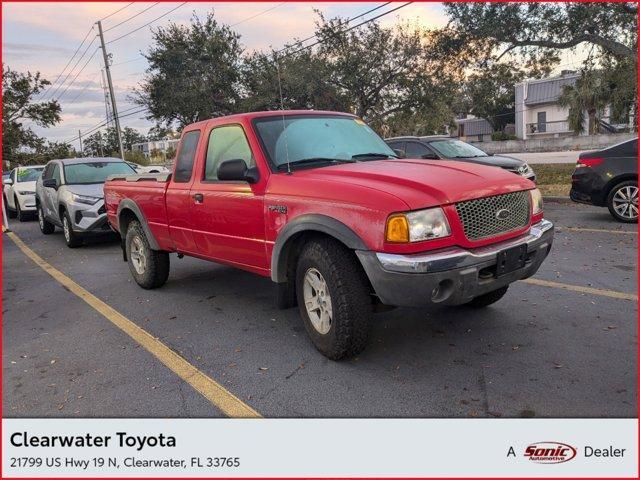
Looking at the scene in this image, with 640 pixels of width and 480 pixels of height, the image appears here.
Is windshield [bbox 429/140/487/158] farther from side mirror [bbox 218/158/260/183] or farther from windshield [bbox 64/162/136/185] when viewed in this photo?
side mirror [bbox 218/158/260/183]

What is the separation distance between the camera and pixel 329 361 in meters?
3.79

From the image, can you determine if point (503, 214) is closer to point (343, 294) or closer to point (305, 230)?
point (343, 294)

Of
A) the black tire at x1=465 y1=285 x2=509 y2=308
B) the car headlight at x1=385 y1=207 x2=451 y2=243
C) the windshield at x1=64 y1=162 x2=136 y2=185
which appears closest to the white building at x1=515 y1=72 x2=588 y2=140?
the windshield at x1=64 y1=162 x2=136 y2=185

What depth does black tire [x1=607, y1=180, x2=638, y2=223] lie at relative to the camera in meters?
8.30

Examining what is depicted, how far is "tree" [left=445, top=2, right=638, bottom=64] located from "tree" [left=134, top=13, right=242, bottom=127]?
44.5 ft

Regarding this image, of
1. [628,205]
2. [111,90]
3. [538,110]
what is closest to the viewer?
[628,205]

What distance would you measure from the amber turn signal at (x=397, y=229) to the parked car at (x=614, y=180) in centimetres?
690

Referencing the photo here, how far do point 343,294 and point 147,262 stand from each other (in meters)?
3.38

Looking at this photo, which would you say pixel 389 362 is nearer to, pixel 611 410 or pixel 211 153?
pixel 611 410

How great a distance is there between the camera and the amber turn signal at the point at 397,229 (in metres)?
3.16

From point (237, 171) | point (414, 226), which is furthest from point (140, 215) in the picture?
point (414, 226)

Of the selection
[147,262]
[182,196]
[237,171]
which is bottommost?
[147,262]

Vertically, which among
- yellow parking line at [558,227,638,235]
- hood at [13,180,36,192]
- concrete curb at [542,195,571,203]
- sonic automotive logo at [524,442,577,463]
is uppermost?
hood at [13,180,36,192]

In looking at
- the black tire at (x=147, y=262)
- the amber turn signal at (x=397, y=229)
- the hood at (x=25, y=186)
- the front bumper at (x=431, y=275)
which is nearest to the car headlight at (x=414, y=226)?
the amber turn signal at (x=397, y=229)
